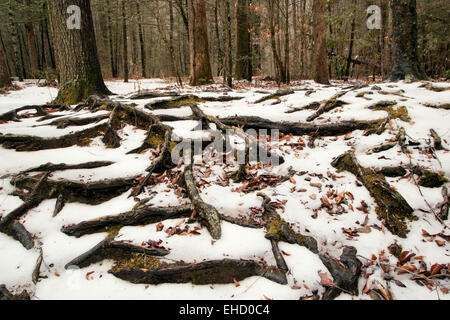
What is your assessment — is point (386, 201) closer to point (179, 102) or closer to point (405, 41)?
point (179, 102)

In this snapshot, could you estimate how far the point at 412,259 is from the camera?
7.07 ft

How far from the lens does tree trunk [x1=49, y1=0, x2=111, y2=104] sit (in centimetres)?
520

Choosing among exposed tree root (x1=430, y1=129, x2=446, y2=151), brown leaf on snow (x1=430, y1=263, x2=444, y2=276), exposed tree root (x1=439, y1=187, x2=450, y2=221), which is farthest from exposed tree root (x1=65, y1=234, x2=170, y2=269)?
exposed tree root (x1=430, y1=129, x2=446, y2=151)

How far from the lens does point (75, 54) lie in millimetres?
5344

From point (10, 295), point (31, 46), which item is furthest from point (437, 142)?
point (31, 46)

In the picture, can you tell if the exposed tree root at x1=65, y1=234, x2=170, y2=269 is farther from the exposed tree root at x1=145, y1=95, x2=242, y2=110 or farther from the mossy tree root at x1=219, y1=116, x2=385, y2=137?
the exposed tree root at x1=145, y1=95, x2=242, y2=110

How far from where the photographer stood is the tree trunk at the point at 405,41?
545 centimetres

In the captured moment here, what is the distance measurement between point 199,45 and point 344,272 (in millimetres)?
8508

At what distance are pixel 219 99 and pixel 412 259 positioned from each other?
4.53 metres

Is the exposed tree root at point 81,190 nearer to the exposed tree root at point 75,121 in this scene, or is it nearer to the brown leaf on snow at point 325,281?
the exposed tree root at point 75,121

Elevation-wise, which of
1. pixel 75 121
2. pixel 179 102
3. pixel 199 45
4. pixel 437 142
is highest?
pixel 199 45

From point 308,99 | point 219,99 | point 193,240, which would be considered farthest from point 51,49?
point 193,240
